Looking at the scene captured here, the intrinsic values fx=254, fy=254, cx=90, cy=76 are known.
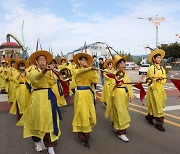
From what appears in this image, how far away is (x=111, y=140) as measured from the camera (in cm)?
497

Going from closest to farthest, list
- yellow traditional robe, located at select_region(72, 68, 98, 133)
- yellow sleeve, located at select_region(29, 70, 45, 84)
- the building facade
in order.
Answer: yellow sleeve, located at select_region(29, 70, 45, 84), yellow traditional robe, located at select_region(72, 68, 98, 133), the building facade

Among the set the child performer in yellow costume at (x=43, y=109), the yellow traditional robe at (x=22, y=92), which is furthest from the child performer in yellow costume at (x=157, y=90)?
the yellow traditional robe at (x=22, y=92)

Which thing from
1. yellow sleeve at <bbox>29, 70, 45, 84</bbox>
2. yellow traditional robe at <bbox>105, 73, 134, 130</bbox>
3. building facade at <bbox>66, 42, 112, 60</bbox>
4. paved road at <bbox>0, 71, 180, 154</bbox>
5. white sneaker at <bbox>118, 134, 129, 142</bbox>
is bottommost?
paved road at <bbox>0, 71, 180, 154</bbox>

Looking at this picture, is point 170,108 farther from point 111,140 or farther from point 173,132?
point 111,140

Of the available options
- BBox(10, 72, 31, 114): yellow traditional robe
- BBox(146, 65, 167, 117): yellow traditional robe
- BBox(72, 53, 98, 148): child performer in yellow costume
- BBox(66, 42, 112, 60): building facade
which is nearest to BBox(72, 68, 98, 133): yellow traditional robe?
BBox(72, 53, 98, 148): child performer in yellow costume

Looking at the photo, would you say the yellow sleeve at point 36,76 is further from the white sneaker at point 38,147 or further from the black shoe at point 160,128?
the black shoe at point 160,128

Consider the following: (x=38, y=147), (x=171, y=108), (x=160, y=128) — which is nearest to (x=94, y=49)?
(x=171, y=108)

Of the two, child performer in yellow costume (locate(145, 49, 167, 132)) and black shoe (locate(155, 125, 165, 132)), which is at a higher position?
child performer in yellow costume (locate(145, 49, 167, 132))

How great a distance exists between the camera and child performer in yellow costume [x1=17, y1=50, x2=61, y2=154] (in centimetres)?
403

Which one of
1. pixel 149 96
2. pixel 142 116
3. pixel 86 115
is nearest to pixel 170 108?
pixel 142 116

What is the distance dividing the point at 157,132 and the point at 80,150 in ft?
6.13

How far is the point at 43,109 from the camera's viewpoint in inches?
159

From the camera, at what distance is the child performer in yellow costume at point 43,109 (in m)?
4.03

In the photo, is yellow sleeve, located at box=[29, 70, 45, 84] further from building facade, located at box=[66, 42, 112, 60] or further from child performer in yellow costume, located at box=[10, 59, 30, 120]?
child performer in yellow costume, located at box=[10, 59, 30, 120]
